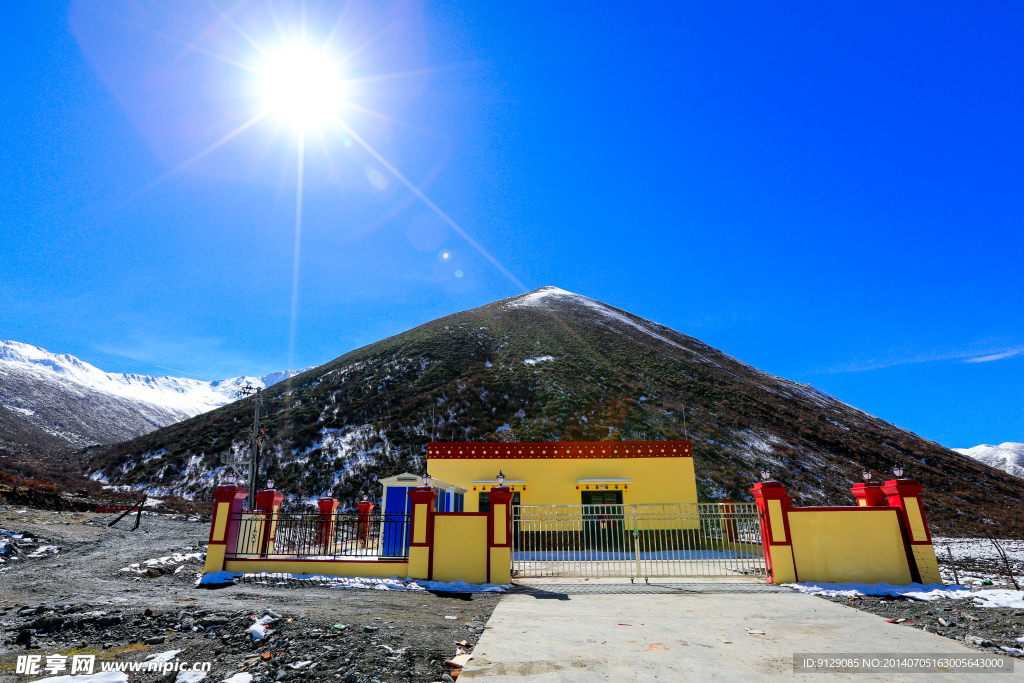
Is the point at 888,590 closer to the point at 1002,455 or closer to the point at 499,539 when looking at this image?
the point at 499,539

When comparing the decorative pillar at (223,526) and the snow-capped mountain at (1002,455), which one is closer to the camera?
the decorative pillar at (223,526)

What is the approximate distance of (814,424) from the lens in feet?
168

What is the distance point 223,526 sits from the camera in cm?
1188

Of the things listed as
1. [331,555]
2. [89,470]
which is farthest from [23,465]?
[331,555]

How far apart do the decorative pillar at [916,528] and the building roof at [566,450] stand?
987cm

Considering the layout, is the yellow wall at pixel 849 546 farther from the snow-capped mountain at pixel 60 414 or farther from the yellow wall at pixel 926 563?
the snow-capped mountain at pixel 60 414

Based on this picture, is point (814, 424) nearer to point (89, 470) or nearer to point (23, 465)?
point (89, 470)

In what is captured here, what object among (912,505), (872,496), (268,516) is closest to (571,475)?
(872,496)

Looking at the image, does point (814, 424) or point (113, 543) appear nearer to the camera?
point (113, 543)

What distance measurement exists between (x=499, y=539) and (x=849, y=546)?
310 inches

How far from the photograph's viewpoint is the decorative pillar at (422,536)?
11211mm

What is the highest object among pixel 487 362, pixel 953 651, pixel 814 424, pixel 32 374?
pixel 32 374

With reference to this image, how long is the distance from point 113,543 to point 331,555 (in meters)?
9.65

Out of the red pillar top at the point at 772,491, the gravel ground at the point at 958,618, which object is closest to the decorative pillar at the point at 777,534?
the red pillar top at the point at 772,491
